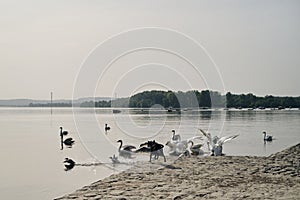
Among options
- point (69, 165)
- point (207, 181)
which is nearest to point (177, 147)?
point (69, 165)

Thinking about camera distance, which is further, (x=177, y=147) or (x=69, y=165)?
(x=177, y=147)

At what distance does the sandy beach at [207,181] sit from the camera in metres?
11.0

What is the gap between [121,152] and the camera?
21.2 m

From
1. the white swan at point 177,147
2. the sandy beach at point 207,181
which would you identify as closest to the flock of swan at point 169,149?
the white swan at point 177,147

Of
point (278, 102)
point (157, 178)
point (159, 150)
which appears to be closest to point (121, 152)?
point (159, 150)

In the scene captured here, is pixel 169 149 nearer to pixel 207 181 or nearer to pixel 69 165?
pixel 69 165

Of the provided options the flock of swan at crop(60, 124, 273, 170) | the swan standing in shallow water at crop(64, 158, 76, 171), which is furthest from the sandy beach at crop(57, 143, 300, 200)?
the swan standing in shallow water at crop(64, 158, 76, 171)

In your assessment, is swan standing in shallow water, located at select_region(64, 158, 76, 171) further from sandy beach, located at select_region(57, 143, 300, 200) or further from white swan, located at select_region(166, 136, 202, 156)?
white swan, located at select_region(166, 136, 202, 156)

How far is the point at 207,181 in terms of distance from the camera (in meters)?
12.9

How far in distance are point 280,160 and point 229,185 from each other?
15.7 feet

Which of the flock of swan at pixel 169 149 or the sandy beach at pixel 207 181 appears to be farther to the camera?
the flock of swan at pixel 169 149

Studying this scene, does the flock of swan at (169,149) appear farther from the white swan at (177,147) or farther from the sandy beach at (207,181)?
the sandy beach at (207,181)

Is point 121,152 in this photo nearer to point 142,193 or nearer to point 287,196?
point 142,193

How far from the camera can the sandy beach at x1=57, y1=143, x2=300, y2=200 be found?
11031 mm
